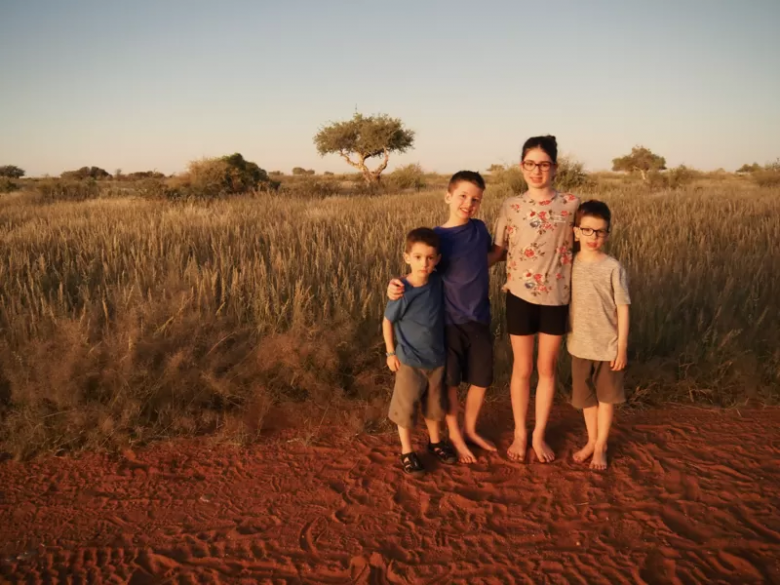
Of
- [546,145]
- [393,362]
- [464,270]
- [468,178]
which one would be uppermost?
[546,145]

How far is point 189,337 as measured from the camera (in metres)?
3.42

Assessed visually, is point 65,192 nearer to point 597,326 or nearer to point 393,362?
point 393,362

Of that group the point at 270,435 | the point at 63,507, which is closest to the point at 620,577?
the point at 270,435

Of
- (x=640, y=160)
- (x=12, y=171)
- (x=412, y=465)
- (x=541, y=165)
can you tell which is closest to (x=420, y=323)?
(x=412, y=465)

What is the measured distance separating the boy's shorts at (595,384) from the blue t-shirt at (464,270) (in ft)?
1.96

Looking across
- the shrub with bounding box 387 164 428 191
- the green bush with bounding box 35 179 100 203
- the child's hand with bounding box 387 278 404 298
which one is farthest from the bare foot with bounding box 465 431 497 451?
the shrub with bounding box 387 164 428 191

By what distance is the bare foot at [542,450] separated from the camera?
265cm

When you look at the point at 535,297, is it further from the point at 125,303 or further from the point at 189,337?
the point at 125,303

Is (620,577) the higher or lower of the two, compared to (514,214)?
lower

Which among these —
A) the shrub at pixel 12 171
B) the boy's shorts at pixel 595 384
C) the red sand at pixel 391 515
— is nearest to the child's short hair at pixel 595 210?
the boy's shorts at pixel 595 384

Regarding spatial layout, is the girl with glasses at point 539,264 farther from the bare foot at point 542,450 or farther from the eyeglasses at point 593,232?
the eyeglasses at point 593,232

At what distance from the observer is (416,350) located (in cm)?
259

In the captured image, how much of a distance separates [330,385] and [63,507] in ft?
5.07

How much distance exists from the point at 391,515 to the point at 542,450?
95 centimetres
